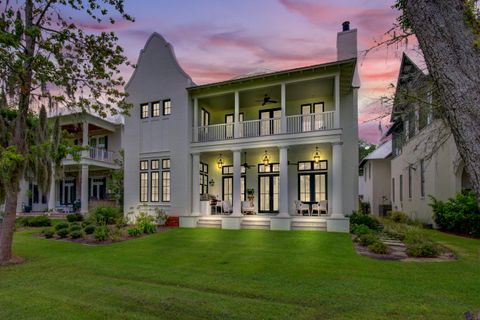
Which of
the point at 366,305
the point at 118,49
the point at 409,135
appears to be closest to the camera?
the point at 366,305

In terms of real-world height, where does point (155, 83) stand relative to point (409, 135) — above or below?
above

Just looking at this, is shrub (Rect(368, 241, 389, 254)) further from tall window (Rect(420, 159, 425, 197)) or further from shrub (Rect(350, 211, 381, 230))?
tall window (Rect(420, 159, 425, 197))

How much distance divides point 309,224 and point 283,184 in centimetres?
202

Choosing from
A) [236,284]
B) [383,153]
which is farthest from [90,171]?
[383,153]

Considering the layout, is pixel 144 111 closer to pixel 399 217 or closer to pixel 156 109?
pixel 156 109

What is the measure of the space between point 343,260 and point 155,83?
13.3 m

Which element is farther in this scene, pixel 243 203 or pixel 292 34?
pixel 243 203

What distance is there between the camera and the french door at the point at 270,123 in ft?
52.7

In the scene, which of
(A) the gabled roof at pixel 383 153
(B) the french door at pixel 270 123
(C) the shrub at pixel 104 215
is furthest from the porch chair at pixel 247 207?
(A) the gabled roof at pixel 383 153

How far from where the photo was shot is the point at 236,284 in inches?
246

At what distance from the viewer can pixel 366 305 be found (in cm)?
509

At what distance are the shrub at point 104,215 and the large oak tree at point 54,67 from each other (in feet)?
19.0

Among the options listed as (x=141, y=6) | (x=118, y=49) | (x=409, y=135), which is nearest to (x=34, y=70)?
(x=118, y=49)

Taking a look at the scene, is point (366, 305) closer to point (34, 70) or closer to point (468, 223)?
point (34, 70)
